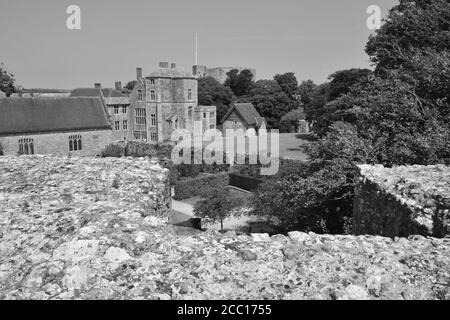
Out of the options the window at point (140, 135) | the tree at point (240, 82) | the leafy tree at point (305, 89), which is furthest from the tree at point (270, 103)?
the tree at point (240, 82)

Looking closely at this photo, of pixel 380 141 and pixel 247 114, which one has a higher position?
pixel 247 114

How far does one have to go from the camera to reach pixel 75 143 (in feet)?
130

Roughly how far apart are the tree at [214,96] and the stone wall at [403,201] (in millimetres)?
61766

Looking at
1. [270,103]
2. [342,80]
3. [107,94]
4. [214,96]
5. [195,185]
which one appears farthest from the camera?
[214,96]

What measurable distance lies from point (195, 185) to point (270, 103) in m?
40.5

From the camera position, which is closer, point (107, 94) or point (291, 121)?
point (107, 94)

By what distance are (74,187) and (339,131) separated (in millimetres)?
9849

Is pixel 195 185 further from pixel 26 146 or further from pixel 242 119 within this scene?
pixel 242 119

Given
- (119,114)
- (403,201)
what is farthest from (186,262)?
(119,114)

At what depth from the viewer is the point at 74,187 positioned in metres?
7.02

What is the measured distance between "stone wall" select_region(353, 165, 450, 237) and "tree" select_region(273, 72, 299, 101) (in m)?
76.5

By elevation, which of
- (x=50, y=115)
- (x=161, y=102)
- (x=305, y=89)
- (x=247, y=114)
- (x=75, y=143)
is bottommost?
(x=75, y=143)

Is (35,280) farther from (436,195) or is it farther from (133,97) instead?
(133,97)

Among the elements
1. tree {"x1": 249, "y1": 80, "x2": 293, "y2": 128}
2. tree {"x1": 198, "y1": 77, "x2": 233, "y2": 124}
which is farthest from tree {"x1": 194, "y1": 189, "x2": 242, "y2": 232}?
tree {"x1": 198, "y1": 77, "x2": 233, "y2": 124}
